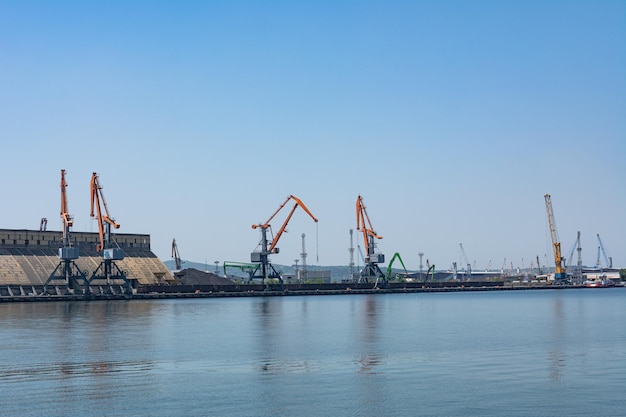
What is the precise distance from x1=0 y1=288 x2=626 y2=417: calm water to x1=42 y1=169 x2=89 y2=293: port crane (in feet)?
273

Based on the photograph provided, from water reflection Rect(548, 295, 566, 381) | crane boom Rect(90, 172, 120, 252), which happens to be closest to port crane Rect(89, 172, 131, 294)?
crane boom Rect(90, 172, 120, 252)

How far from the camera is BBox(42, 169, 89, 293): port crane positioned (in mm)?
165375

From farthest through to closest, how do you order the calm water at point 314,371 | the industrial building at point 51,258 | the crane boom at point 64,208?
the crane boom at point 64,208 < the industrial building at point 51,258 < the calm water at point 314,371

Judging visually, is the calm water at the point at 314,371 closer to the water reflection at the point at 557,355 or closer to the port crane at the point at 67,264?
the water reflection at the point at 557,355

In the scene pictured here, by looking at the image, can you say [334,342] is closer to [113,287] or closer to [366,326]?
[366,326]

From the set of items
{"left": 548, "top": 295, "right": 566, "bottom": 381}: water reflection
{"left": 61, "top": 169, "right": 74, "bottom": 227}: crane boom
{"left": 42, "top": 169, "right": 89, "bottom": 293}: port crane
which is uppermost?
{"left": 61, "top": 169, "right": 74, "bottom": 227}: crane boom

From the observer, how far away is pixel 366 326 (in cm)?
8625

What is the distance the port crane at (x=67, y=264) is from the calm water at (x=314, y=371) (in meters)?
83.1

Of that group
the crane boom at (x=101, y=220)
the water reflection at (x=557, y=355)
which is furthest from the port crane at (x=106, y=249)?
the water reflection at (x=557, y=355)

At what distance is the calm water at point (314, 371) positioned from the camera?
3728cm

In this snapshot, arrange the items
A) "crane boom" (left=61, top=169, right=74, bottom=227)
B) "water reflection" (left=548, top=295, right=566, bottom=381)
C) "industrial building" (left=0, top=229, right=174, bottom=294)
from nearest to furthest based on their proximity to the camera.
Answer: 1. "water reflection" (left=548, top=295, right=566, bottom=381)
2. "industrial building" (left=0, top=229, right=174, bottom=294)
3. "crane boom" (left=61, top=169, right=74, bottom=227)

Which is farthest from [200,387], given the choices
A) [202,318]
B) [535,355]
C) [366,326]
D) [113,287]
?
[113,287]

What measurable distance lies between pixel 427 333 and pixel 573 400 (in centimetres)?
3773

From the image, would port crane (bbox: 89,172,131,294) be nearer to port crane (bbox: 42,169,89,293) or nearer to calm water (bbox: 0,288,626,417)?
port crane (bbox: 42,169,89,293)
